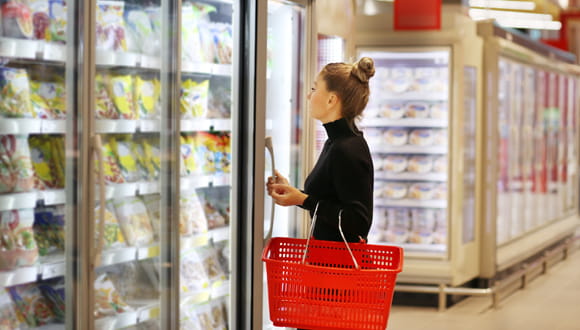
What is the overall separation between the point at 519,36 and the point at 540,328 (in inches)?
133

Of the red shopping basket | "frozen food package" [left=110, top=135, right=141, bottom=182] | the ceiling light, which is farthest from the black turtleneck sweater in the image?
the ceiling light

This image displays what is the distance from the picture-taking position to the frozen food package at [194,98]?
383 centimetres

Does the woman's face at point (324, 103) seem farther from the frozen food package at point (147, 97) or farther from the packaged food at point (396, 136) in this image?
the packaged food at point (396, 136)

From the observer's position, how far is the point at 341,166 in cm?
292

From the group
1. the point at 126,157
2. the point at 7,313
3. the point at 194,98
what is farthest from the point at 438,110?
the point at 7,313

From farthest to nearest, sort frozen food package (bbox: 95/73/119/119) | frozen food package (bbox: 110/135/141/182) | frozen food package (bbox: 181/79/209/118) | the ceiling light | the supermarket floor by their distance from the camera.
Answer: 1. the ceiling light
2. the supermarket floor
3. frozen food package (bbox: 181/79/209/118)
4. frozen food package (bbox: 110/135/141/182)
5. frozen food package (bbox: 95/73/119/119)

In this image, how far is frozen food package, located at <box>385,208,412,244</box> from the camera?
7.15 m

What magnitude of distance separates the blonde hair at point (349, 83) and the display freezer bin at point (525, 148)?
4.42m

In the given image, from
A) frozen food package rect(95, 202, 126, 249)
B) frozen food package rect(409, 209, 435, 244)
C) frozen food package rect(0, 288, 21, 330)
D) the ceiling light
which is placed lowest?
frozen food package rect(409, 209, 435, 244)

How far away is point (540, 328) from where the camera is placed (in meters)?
6.10

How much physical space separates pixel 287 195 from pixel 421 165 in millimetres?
4175

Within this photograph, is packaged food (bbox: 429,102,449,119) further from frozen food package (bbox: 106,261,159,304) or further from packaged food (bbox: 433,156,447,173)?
frozen food package (bbox: 106,261,159,304)

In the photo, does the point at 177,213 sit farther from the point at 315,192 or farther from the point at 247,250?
the point at 315,192

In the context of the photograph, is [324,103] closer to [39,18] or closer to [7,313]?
[39,18]
